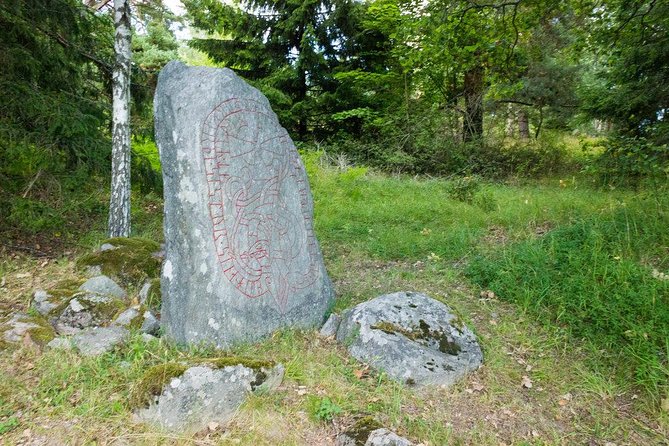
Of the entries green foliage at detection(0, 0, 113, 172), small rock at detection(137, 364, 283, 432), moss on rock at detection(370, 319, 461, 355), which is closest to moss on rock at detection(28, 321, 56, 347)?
small rock at detection(137, 364, 283, 432)

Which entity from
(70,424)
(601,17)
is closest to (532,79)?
(601,17)

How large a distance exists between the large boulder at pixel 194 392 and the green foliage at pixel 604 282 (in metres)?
2.93

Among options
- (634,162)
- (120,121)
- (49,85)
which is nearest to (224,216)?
(120,121)

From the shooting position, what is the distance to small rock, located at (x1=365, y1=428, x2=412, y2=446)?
112 inches

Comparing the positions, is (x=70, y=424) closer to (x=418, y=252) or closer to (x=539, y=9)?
(x=418, y=252)

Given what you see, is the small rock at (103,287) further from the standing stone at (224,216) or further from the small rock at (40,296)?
the standing stone at (224,216)

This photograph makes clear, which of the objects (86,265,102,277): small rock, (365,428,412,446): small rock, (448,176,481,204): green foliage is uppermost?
(448,176,481,204): green foliage

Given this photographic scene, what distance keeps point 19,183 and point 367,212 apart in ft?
18.3

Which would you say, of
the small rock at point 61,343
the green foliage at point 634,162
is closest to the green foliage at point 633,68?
the green foliage at point 634,162

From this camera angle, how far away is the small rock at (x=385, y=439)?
2.85m

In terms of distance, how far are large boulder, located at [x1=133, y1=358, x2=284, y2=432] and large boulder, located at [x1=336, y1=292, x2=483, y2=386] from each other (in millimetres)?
1015

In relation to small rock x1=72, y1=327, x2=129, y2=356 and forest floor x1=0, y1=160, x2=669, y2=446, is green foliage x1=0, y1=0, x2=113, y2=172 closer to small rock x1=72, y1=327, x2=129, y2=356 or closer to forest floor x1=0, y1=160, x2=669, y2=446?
forest floor x1=0, y1=160, x2=669, y2=446

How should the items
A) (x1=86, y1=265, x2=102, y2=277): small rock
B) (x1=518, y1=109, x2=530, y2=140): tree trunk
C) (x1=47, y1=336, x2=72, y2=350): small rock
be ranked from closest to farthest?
(x1=47, y1=336, x2=72, y2=350): small rock, (x1=86, y1=265, x2=102, y2=277): small rock, (x1=518, y1=109, x2=530, y2=140): tree trunk

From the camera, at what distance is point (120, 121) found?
239 inches
